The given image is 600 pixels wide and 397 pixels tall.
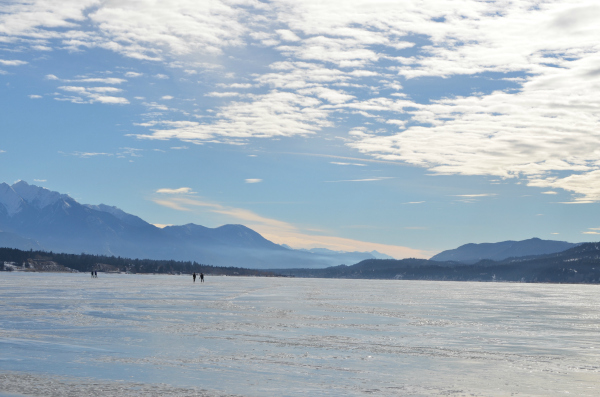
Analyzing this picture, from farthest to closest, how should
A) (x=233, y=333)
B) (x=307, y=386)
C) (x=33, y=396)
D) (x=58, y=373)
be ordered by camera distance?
1. (x=233, y=333)
2. (x=58, y=373)
3. (x=307, y=386)
4. (x=33, y=396)

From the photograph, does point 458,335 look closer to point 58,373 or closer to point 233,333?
point 233,333

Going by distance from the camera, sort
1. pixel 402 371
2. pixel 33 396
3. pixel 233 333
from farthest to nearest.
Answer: pixel 233 333 → pixel 402 371 → pixel 33 396

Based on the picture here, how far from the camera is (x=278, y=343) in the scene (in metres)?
24.5

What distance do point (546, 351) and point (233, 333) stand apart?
49.0 feet

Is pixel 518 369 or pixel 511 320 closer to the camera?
pixel 518 369

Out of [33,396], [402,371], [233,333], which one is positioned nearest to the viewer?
[33,396]

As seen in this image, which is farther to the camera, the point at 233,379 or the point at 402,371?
the point at 402,371

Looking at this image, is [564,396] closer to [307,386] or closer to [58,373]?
[307,386]

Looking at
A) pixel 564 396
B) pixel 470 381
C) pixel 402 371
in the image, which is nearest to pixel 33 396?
pixel 402 371

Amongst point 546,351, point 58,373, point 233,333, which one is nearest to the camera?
point 58,373

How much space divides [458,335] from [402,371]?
37.3 ft

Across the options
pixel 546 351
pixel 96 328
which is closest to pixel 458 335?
pixel 546 351

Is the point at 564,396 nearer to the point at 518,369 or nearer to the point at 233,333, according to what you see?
the point at 518,369

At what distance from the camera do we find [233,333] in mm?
27656
